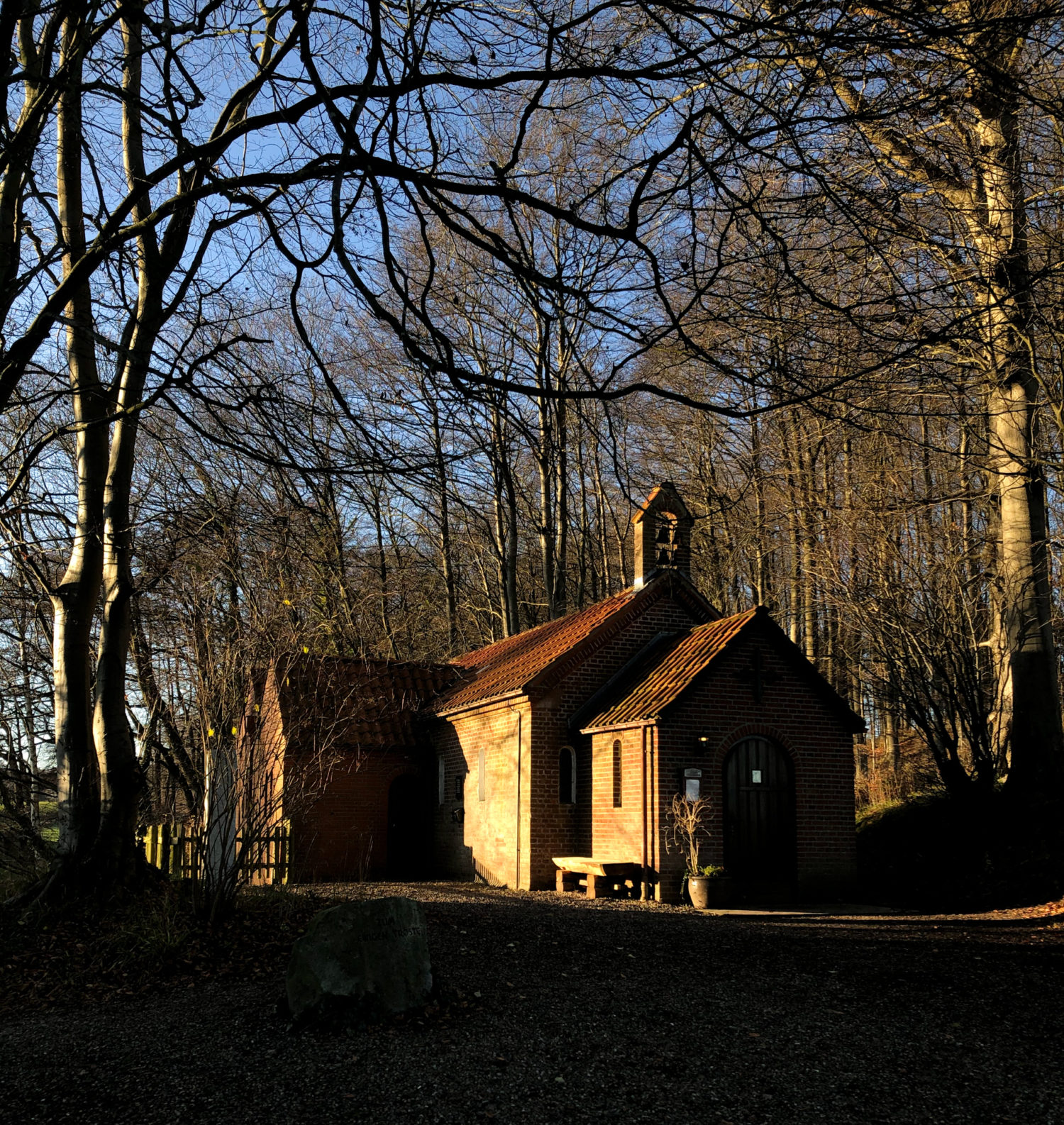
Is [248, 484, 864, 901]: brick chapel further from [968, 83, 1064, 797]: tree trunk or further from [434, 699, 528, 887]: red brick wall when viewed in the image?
[968, 83, 1064, 797]: tree trunk

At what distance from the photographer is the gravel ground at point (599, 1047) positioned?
589 cm

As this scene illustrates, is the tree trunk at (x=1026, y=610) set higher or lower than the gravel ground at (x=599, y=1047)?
higher

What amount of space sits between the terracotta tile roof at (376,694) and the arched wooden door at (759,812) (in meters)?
7.37

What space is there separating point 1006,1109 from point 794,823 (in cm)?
1126

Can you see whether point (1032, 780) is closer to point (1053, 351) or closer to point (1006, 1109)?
point (1053, 351)

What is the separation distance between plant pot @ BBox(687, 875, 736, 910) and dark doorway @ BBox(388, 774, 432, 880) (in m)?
8.80

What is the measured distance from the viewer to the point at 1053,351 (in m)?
14.0

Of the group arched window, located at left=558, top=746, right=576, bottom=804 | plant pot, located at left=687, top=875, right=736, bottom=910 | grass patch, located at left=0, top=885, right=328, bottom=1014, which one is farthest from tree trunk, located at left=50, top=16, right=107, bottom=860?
arched window, located at left=558, top=746, right=576, bottom=804

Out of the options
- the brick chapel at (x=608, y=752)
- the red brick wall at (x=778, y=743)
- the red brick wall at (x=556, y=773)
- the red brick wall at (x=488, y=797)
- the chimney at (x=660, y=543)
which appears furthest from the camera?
the chimney at (x=660, y=543)

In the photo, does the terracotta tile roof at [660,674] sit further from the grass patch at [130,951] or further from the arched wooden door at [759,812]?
the grass patch at [130,951]

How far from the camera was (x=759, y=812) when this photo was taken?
55.3 ft

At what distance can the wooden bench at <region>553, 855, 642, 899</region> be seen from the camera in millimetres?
16203

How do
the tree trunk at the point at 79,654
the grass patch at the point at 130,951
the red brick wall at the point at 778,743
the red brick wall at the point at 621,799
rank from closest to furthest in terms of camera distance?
the grass patch at the point at 130,951
the tree trunk at the point at 79,654
the red brick wall at the point at 778,743
the red brick wall at the point at 621,799

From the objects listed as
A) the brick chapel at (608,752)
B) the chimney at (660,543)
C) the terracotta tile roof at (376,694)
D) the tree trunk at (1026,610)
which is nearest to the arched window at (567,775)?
the brick chapel at (608,752)
